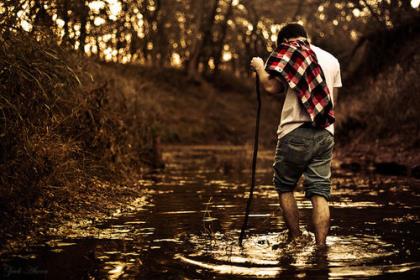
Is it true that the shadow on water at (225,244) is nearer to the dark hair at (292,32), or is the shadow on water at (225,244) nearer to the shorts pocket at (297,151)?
the shorts pocket at (297,151)

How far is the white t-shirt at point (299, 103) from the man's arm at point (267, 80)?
0.33 feet

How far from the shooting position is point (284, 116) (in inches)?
264

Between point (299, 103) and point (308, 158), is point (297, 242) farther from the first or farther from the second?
point (299, 103)

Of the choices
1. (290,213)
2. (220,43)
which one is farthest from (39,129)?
(220,43)

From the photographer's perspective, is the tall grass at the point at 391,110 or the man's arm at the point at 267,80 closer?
the man's arm at the point at 267,80

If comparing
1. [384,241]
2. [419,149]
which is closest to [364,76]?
[419,149]

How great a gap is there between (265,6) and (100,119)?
1572 inches

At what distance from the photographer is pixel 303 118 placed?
258 inches

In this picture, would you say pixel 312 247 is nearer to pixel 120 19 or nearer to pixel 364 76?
pixel 120 19

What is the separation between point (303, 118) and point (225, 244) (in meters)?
1.32

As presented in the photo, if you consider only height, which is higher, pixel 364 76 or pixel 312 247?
pixel 364 76

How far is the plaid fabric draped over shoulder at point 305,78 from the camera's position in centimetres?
647

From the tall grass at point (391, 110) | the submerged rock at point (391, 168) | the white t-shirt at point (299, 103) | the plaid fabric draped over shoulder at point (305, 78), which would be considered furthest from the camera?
the tall grass at point (391, 110)

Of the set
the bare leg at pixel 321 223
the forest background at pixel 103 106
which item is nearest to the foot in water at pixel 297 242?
the bare leg at pixel 321 223
